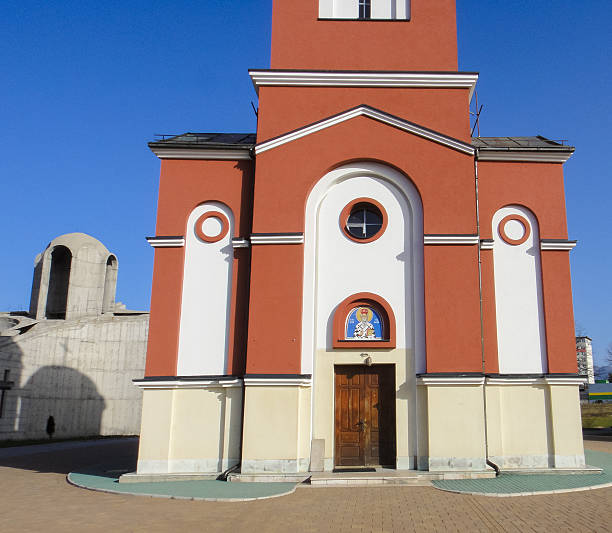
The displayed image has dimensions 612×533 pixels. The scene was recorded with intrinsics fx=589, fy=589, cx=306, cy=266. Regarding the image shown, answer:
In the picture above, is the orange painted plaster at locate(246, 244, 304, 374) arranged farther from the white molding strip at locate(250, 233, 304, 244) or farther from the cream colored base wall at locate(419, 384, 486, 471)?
the cream colored base wall at locate(419, 384, 486, 471)

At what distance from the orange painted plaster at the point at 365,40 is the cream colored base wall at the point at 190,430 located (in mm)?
8916

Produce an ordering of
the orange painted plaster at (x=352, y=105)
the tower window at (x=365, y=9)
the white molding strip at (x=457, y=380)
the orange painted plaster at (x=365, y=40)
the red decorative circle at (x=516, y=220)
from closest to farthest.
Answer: the white molding strip at (x=457, y=380)
the red decorative circle at (x=516, y=220)
the orange painted plaster at (x=352, y=105)
the orange painted plaster at (x=365, y=40)
the tower window at (x=365, y=9)

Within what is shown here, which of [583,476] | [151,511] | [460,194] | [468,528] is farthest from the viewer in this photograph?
[460,194]

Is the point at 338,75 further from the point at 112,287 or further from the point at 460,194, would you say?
the point at 112,287

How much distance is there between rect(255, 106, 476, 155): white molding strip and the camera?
14680 mm

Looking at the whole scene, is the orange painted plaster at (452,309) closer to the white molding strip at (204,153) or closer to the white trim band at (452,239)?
the white trim band at (452,239)

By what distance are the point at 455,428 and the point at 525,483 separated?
1.78m

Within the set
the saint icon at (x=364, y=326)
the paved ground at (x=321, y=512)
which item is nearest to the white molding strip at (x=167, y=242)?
the saint icon at (x=364, y=326)

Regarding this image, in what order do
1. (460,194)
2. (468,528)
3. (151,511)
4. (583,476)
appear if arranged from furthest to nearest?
(460,194), (583,476), (151,511), (468,528)

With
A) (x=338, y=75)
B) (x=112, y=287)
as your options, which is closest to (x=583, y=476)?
(x=338, y=75)

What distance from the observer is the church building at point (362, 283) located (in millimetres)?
13484

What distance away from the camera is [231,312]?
1441 centimetres

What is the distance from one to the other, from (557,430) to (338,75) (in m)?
10.2

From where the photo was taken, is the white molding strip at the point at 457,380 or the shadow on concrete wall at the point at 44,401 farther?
the shadow on concrete wall at the point at 44,401
